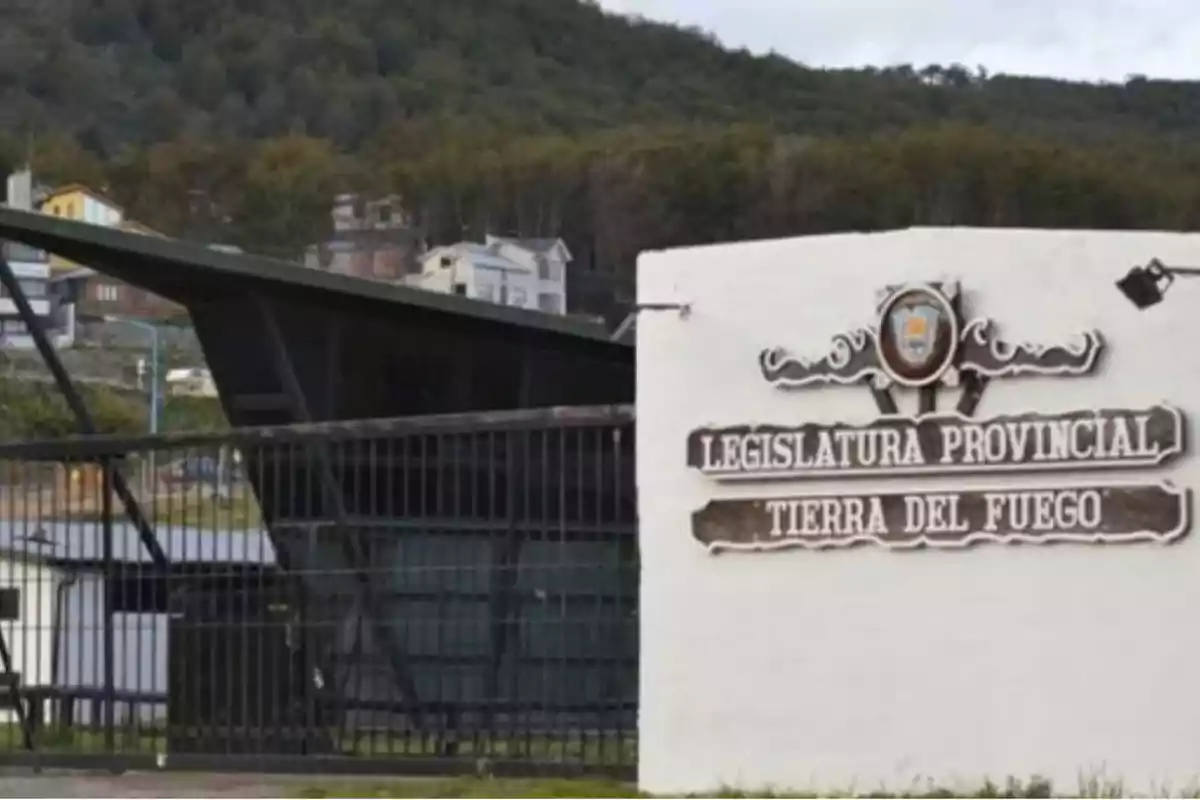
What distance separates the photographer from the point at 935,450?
10.7 meters

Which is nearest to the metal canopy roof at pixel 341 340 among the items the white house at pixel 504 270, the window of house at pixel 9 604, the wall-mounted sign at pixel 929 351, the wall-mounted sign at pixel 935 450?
the window of house at pixel 9 604

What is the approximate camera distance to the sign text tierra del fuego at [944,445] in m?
10.3

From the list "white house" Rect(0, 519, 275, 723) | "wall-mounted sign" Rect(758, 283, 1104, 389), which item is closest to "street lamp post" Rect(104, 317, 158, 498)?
"white house" Rect(0, 519, 275, 723)

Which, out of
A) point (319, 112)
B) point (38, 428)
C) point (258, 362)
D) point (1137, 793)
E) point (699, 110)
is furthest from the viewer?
point (319, 112)

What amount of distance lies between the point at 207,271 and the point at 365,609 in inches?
98.1

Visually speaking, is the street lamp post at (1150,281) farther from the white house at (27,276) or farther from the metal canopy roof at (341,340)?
the white house at (27,276)

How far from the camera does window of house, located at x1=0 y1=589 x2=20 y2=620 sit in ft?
53.7

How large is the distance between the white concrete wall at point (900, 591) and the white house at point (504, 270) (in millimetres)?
37323

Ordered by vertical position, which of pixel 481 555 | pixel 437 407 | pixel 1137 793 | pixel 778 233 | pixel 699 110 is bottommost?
pixel 1137 793

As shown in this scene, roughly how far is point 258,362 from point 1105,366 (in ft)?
23.1

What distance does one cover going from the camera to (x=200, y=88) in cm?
8919

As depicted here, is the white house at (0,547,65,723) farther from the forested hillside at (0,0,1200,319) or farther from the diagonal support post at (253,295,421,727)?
the forested hillside at (0,0,1200,319)

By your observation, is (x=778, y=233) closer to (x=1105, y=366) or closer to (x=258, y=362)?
(x=258, y=362)

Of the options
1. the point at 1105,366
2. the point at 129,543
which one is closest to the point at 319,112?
the point at 129,543
